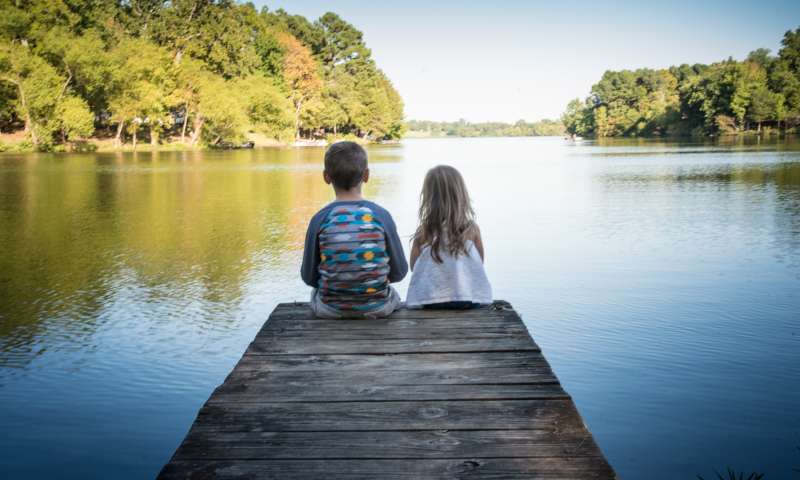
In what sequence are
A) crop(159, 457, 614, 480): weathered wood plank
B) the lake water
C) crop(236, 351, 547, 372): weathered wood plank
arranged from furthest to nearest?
the lake water < crop(236, 351, 547, 372): weathered wood plank < crop(159, 457, 614, 480): weathered wood plank

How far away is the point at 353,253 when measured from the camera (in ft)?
11.6

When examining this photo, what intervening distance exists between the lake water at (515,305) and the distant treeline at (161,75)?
27199 millimetres

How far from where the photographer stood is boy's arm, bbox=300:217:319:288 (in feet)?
11.9

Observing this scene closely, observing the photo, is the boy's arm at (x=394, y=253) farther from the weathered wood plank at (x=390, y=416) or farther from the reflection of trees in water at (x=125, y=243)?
the reflection of trees in water at (x=125, y=243)

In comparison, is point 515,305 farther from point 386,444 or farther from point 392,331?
point 386,444

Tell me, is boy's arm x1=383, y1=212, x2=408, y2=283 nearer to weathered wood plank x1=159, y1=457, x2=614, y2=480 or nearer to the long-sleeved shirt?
the long-sleeved shirt

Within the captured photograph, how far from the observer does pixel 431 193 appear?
158 inches

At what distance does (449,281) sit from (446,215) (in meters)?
0.39

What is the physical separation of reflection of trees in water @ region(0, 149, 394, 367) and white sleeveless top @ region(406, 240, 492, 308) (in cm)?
322

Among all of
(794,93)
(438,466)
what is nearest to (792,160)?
(438,466)

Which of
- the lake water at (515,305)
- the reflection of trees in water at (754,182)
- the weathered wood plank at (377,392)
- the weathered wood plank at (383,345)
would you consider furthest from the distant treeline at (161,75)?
the weathered wood plank at (377,392)

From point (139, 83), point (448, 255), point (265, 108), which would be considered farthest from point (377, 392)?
point (265, 108)

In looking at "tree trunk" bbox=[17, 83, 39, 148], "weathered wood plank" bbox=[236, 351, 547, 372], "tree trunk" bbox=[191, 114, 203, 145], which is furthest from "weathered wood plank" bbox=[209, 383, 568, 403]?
"tree trunk" bbox=[191, 114, 203, 145]

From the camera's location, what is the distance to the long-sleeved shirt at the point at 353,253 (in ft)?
11.6
